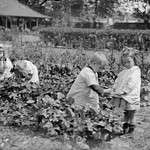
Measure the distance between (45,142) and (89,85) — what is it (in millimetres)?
941

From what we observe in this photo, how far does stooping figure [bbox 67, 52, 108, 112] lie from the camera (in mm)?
4125

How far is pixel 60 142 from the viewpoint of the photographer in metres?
3.75

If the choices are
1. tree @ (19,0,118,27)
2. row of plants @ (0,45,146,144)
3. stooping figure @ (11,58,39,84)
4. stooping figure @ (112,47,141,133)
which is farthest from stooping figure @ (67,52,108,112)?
tree @ (19,0,118,27)

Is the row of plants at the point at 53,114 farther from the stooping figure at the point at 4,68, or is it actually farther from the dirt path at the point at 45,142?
the stooping figure at the point at 4,68

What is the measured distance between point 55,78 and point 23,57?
9.04ft

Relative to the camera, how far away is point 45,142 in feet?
12.2

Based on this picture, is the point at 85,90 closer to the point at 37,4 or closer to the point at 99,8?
the point at 99,8

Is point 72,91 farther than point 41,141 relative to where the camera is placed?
Yes

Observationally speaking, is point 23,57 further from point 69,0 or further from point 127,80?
point 69,0

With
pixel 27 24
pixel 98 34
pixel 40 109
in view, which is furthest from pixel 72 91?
pixel 27 24

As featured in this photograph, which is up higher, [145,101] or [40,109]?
[40,109]

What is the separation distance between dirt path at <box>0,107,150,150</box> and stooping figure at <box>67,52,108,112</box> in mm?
565

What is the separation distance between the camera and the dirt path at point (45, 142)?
3631mm

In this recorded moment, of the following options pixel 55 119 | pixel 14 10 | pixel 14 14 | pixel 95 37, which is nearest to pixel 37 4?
pixel 14 10
